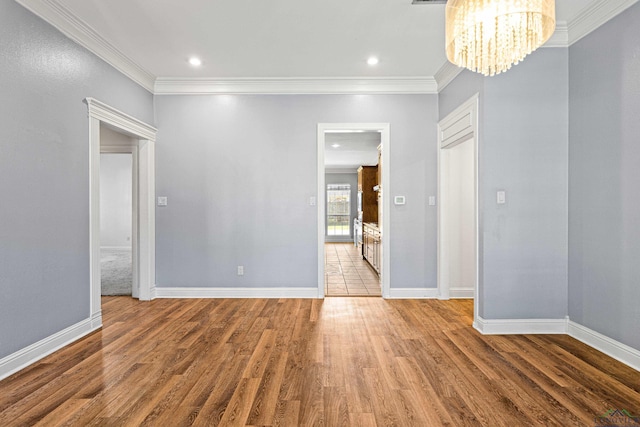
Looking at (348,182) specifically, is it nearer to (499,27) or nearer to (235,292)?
(235,292)

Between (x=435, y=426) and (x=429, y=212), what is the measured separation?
2949mm

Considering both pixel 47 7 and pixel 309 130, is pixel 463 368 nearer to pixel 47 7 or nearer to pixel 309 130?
pixel 309 130

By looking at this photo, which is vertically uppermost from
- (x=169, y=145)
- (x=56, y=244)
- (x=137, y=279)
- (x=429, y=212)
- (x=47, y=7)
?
(x=47, y=7)

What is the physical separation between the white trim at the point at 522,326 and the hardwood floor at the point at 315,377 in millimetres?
106

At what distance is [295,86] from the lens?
4.31 meters

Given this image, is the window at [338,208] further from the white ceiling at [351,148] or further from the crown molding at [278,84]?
the crown molding at [278,84]

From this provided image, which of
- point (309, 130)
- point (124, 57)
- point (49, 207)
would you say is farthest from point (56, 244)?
point (309, 130)

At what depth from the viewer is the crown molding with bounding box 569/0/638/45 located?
8.30ft

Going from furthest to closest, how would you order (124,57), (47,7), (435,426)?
(124,57) → (47,7) → (435,426)

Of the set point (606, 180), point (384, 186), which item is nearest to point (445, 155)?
point (384, 186)

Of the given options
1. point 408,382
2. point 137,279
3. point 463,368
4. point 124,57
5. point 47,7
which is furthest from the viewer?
point 137,279

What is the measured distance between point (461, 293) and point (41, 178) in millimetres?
4614

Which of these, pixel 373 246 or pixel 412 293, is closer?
pixel 412 293

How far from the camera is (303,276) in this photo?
438cm
